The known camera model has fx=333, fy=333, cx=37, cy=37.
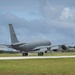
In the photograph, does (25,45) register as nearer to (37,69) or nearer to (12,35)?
(12,35)

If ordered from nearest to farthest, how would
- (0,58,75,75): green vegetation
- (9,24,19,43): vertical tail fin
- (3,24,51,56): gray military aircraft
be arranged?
(0,58,75,75): green vegetation
(3,24,51,56): gray military aircraft
(9,24,19,43): vertical tail fin

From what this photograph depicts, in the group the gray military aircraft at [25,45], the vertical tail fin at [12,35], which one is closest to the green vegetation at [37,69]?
the gray military aircraft at [25,45]

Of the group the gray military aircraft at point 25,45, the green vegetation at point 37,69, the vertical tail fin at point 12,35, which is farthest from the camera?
the vertical tail fin at point 12,35

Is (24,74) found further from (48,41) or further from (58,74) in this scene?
(48,41)

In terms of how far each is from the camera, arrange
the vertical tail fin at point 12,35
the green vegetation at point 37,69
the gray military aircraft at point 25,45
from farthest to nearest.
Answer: the vertical tail fin at point 12,35, the gray military aircraft at point 25,45, the green vegetation at point 37,69

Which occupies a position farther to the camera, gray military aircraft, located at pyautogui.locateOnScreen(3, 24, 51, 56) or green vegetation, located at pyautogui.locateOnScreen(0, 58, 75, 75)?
gray military aircraft, located at pyautogui.locateOnScreen(3, 24, 51, 56)

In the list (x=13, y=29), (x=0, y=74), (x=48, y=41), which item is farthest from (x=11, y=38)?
(x=0, y=74)

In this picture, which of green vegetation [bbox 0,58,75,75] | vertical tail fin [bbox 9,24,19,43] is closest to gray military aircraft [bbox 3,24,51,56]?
vertical tail fin [bbox 9,24,19,43]

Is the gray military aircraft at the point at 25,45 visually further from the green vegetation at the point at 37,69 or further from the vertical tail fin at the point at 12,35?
the green vegetation at the point at 37,69

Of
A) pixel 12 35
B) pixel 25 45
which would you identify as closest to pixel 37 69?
pixel 25 45

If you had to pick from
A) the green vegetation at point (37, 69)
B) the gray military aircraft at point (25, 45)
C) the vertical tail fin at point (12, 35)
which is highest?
the vertical tail fin at point (12, 35)

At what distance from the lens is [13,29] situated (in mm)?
104188

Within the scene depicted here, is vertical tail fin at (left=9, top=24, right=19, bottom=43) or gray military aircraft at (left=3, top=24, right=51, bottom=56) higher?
vertical tail fin at (left=9, top=24, right=19, bottom=43)

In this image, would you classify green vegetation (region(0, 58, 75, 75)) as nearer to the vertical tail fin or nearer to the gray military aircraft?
the gray military aircraft
